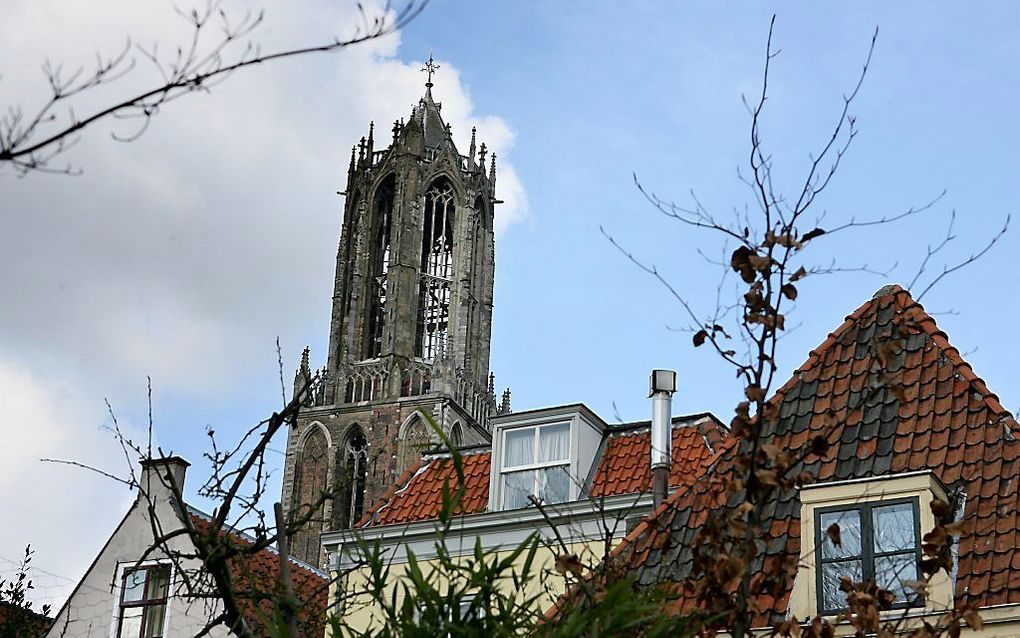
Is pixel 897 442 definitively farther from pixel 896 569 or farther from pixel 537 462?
pixel 537 462

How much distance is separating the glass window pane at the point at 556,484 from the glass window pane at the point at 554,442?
0.50 feet

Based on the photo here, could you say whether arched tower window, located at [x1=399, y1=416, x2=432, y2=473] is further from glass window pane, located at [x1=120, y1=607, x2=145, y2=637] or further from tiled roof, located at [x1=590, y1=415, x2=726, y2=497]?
tiled roof, located at [x1=590, y1=415, x2=726, y2=497]

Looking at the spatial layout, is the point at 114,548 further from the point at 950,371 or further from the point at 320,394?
the point at 320,394

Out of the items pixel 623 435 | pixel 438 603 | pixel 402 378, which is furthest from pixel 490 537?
pixel 402 378

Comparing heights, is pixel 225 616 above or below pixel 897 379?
below

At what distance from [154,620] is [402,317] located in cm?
5076

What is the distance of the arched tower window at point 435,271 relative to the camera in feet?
227

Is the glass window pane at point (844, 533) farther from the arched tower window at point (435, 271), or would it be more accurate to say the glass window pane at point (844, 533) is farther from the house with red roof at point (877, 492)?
the arched tower window at point (435, 271)

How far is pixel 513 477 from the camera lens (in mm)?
16922

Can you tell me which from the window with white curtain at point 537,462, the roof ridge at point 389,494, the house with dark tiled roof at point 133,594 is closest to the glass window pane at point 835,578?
the window with white curtain at point 537,462

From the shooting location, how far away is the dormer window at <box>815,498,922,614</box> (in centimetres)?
1100

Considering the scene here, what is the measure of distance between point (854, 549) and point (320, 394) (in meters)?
58.3

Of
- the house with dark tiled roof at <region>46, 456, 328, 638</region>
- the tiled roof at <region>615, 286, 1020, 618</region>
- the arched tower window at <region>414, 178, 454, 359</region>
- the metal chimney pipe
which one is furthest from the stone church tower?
the tiled roof at <region>615, 286, 1020, 618</region>

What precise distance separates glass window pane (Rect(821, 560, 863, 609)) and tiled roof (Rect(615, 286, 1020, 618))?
323 mm
